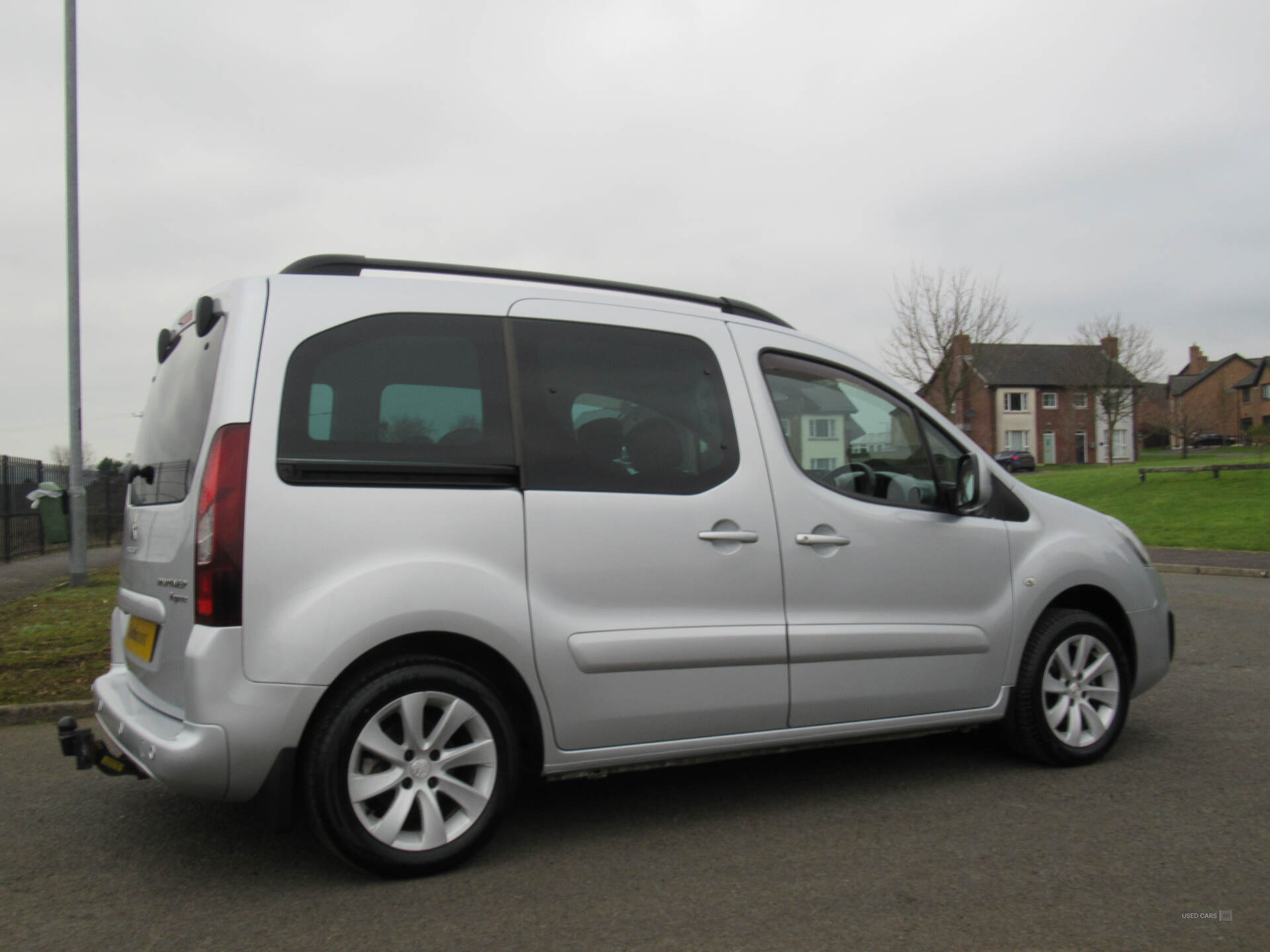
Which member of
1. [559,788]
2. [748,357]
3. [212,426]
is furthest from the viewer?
[559,788]

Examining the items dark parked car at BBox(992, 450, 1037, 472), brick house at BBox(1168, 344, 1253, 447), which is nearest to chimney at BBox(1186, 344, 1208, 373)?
brick house at BBox(1168, 344, 1253, 447)

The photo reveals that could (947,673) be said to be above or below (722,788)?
above

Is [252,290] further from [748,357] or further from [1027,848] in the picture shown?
[1027,848]

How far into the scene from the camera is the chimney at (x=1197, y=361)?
108750 millimetres

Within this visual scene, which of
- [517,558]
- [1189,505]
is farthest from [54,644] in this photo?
[1189,505]

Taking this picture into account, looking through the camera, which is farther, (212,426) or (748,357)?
(748,357)

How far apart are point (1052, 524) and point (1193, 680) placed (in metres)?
2.66

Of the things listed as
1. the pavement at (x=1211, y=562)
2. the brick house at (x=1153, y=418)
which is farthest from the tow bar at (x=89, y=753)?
the brick house at (x=1153, y=418)

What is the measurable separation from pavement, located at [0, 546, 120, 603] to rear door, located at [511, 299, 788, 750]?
1033 cm

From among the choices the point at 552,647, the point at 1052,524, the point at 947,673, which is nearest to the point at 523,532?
the point at 552,647

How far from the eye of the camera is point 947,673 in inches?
175

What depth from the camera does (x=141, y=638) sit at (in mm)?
3766

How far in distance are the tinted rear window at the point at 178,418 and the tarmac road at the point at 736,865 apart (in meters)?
1.28

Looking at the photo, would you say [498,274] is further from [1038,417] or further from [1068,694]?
[1038,417]
